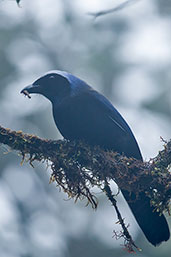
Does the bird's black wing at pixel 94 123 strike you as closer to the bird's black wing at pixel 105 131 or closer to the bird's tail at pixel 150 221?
the bird's black wing at pixel 105 131

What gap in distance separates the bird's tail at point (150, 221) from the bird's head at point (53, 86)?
3.46 ft

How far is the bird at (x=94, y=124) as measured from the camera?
5242 millimetres

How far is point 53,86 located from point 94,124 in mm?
576

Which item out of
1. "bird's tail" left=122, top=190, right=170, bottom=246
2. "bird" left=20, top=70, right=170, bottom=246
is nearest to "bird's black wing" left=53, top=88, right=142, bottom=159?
"bird" left=20, top=70, right=170, bottom=246

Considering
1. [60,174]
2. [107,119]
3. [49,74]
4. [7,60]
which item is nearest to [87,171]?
[60,174]

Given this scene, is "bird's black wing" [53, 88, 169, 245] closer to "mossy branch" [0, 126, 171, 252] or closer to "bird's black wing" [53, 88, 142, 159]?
"bird's black wing" [53, 88, 142, 159]

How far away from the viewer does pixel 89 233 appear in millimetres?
14484

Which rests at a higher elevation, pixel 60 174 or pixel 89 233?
pixel 89 233

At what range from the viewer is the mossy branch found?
461 cm

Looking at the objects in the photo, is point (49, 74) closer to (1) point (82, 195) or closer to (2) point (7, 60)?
(1) point (82, 195)

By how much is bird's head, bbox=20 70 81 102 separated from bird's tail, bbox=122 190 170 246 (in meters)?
1.05

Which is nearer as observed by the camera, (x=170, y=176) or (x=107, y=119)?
(x=170, y=176)

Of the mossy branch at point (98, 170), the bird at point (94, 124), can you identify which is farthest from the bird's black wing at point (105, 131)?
the mossy branch at point (98, 170)

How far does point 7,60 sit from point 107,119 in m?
10.2
